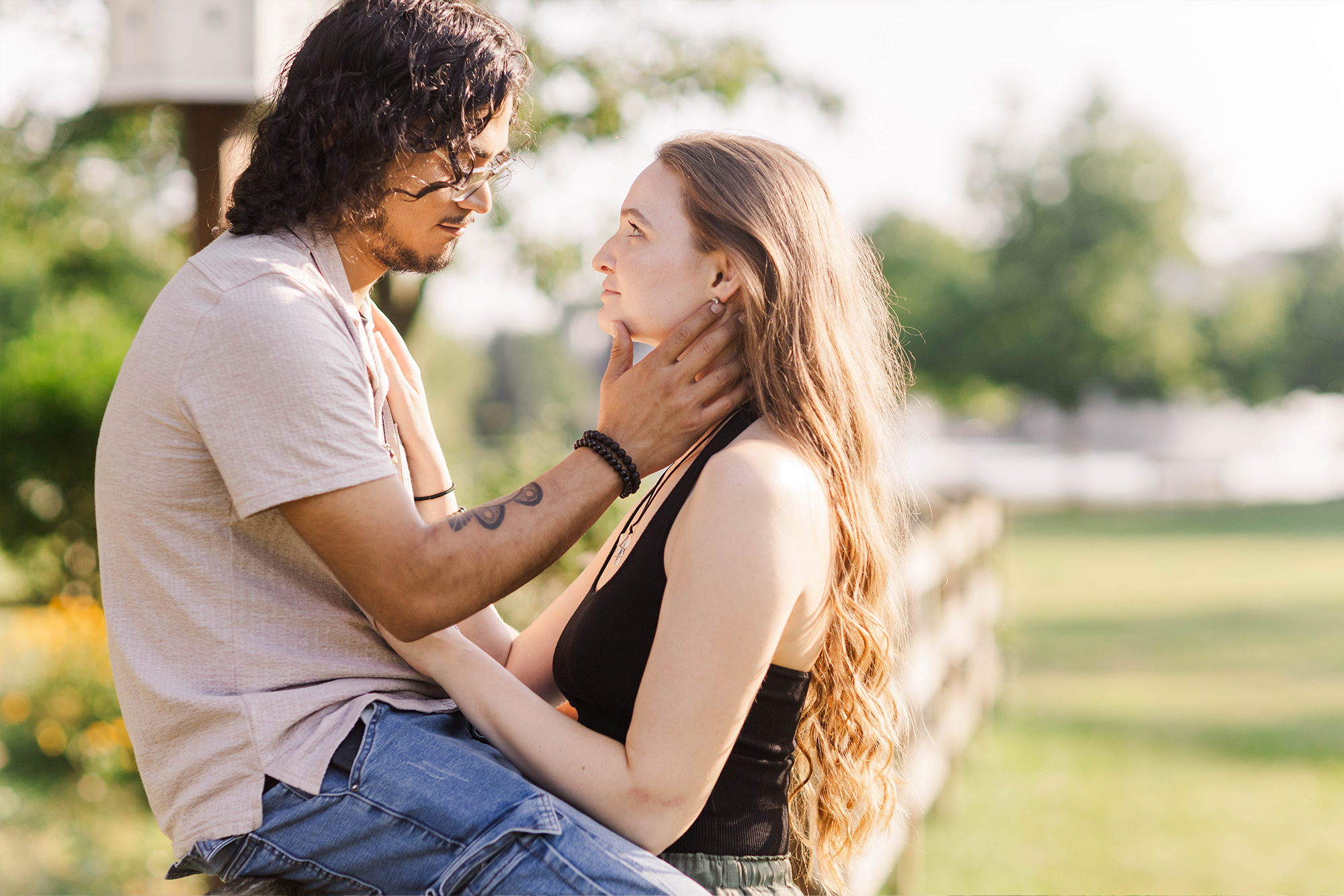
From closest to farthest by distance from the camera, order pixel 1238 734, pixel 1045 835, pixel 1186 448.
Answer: pixel 1045 835, pixel 1238 734, pixel 1186 448

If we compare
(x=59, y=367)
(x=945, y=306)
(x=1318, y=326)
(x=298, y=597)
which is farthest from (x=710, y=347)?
(x=1318, y=326)

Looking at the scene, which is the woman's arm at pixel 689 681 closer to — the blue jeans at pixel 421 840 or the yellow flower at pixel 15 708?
the blue jeans at pixel 421 840

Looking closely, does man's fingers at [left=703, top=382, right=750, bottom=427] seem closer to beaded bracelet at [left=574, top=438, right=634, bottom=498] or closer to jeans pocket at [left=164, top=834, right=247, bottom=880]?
beaded bracelet at [left=574, top=438, right=634, bottom=498]

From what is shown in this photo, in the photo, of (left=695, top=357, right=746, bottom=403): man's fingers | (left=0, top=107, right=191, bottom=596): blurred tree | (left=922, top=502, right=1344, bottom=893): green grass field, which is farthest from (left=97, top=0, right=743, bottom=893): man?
(left=0, top=107, right=191, bottom=596): blurred tree

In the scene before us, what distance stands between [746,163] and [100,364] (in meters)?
8.56

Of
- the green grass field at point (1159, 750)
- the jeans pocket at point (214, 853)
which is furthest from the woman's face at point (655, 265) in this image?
the green grass field at point (1159, 750)

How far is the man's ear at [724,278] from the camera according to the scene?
2.25m

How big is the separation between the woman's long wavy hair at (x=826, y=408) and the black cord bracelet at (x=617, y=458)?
306mm

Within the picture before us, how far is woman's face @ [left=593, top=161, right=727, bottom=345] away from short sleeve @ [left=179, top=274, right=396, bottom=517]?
2.31ft

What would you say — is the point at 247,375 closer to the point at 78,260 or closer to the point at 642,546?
the point at 642,546

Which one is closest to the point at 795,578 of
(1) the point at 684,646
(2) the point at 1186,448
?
(1) the point at 684,646

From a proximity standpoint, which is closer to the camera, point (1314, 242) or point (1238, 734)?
point (1238, 734)

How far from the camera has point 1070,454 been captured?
41938 millimetres

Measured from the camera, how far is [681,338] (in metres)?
2.18
